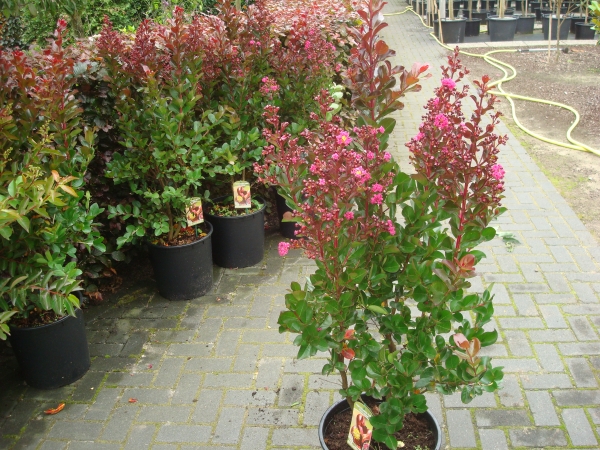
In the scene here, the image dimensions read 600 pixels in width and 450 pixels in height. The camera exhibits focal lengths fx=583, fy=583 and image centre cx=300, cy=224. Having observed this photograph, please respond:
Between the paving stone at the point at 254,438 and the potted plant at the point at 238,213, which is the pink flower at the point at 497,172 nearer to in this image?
the paving stone at the point at 254,438

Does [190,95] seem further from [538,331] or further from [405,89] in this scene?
[538,331]

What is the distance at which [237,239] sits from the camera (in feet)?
14.3

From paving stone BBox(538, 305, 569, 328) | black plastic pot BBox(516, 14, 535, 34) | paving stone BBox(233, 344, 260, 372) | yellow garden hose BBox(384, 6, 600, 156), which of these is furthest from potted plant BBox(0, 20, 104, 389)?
black plastic pot BBox(516, 14, 535, 34)

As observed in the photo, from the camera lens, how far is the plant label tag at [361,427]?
2164mm

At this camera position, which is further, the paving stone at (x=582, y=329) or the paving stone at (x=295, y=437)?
the paving stone at (x=582, y=329)

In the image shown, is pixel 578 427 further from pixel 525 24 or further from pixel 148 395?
pixel 525 24

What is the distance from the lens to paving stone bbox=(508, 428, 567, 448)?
2.77 m

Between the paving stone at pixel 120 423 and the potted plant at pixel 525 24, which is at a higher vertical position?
the potted plant at pixel 525 24

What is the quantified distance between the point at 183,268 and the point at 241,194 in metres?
0.68

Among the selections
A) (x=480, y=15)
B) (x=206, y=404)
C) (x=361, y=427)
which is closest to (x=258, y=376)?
(x=206, y=404)

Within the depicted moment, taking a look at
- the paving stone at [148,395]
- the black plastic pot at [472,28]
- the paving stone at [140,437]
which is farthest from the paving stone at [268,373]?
the black plastic pot at [472,28]

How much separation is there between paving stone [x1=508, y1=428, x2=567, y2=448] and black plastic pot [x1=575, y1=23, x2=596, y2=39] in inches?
462

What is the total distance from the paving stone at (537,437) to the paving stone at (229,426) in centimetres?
134

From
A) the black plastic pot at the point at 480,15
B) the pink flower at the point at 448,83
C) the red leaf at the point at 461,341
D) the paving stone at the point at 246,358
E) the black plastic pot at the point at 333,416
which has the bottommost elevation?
the paving stone at the point at 246,358
